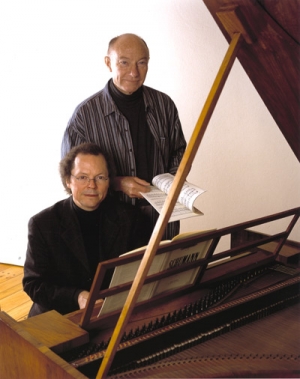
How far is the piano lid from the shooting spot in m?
1.31

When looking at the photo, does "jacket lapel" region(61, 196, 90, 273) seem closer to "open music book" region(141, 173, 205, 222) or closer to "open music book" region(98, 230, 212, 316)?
"open music book" region(141, 173, 205, 222)

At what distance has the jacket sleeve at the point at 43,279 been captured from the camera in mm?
2127

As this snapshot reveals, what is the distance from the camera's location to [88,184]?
2.38 m

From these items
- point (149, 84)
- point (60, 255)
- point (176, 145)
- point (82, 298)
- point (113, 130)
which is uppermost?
point (149, 84)

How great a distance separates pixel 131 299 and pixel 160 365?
1.11 feet

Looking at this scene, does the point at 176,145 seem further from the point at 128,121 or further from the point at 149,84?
the point at 149,84

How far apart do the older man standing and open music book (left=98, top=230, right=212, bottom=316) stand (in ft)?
3.25

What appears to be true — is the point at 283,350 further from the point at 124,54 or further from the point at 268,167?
the point at 268,167

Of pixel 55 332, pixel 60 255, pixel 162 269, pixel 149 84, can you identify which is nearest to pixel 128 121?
pixel 60 255

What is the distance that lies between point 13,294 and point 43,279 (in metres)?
1.91

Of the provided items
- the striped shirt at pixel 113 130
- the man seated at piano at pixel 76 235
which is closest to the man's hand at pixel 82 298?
the man seated at piano at pixel 76 235

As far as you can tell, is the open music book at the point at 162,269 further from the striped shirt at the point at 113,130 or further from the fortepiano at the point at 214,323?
the striped shirt at the point at 113,130

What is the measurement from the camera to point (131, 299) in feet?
4.05

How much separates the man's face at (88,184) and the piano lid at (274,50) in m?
0.93
